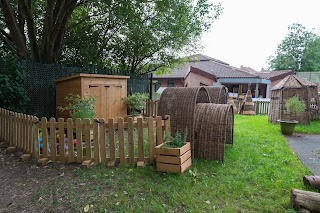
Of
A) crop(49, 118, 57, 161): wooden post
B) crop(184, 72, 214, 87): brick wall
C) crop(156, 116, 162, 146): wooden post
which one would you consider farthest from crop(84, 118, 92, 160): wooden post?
crop(184, 72, 214, 87): brick wall

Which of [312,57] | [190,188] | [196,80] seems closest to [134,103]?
[190,188]

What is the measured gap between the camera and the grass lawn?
298 cm

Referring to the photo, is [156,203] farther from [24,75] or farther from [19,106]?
[24,75]

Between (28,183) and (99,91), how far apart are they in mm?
3834

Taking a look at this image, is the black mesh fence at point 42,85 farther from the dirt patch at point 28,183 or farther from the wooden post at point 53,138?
the wooden post at point 53,138

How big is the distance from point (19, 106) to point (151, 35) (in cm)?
720

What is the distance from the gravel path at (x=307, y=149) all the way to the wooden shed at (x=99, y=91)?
560 centimetres

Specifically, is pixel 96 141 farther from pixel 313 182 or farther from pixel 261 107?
pixel 261 107

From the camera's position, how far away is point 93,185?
3.43 meters

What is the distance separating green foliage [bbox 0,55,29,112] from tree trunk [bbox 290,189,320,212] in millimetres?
6985

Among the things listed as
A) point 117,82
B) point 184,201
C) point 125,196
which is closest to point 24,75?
point 117,82

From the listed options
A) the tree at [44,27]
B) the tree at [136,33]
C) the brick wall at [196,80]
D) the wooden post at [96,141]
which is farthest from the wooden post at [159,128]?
A: the brick wall at [196,80]

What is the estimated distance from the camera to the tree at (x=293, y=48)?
4244 cm

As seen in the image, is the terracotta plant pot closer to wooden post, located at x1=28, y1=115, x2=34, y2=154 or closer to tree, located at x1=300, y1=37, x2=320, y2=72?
wooden post, located at x1=28, y1=115, x2=34, y2=154
